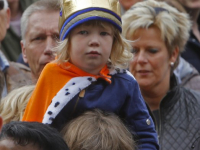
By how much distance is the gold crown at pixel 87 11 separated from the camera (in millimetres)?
3471

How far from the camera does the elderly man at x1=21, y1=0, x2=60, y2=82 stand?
4684 mm

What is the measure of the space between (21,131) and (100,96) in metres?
0.92

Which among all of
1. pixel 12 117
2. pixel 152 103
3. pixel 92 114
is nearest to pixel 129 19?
pixel 152 103

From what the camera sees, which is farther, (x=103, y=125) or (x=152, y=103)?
(x=152, y=103)

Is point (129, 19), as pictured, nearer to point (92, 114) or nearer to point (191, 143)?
point (191, 143)

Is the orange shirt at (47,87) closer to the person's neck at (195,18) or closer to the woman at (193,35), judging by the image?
the woman at (193,35)

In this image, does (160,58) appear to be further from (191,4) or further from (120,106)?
(191,4)

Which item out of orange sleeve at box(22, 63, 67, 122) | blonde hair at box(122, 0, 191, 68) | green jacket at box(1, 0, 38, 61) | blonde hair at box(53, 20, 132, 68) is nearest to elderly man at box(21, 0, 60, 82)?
blonde hair at box(122, 0, 191, 68)

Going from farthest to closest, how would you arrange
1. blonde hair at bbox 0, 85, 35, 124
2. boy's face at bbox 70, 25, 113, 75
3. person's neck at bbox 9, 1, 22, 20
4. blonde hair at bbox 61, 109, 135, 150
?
1. person's neck at bbox 9, 1, 22, 20
2. blonde hair at bbox 0, 85, 35, 124
3. boy's face at bbox 70, 25, 113, 75
4. blonde hair at bbox 61, 109, 135, 150

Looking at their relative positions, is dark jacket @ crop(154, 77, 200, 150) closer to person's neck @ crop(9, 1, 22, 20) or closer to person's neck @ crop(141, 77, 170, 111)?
person's neck @ crop(141, 77, 170, 111)

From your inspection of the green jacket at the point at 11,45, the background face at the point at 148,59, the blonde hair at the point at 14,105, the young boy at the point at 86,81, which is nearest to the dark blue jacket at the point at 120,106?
the young boy at the point at 86,81

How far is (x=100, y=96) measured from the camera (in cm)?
352

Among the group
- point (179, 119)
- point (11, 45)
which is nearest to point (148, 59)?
point (179, 119)

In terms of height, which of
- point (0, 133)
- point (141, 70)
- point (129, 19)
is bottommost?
point (141, 70)
